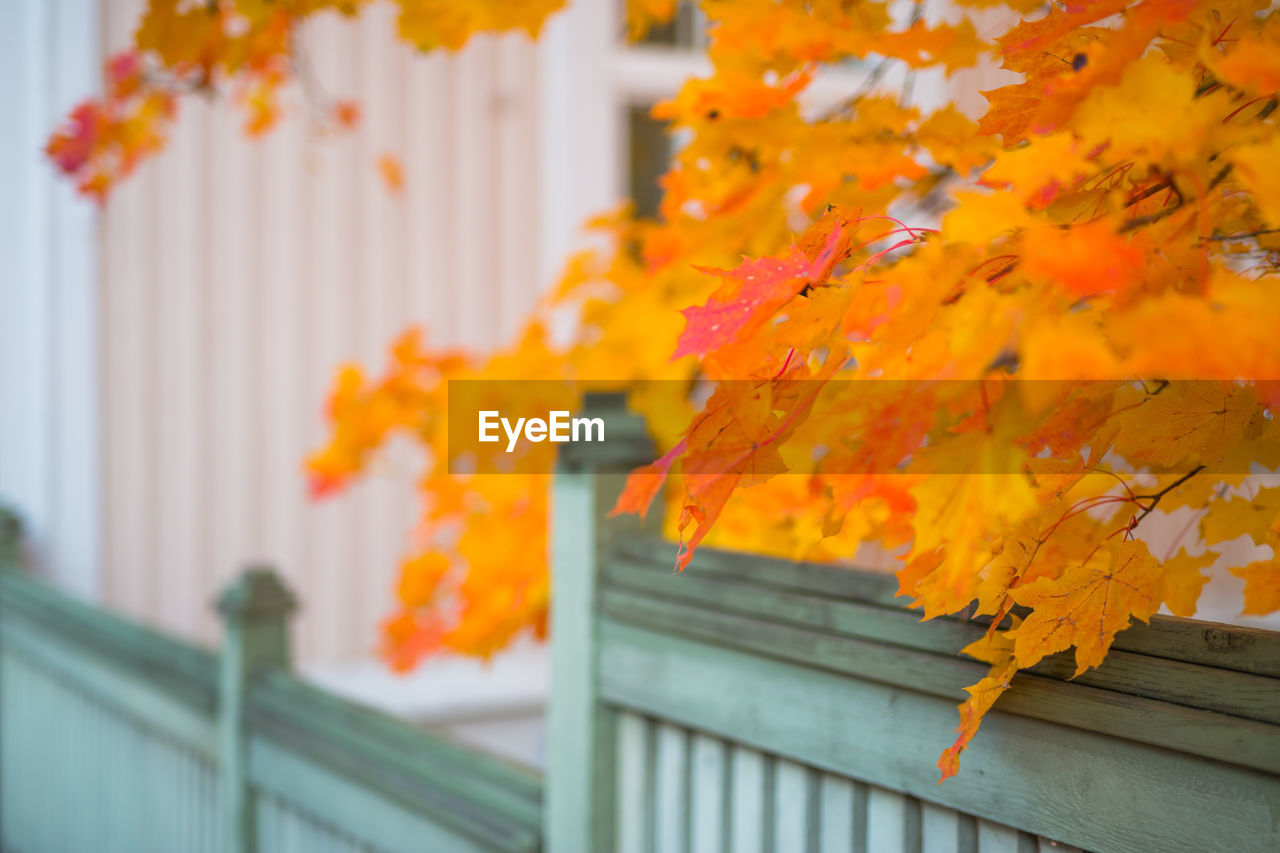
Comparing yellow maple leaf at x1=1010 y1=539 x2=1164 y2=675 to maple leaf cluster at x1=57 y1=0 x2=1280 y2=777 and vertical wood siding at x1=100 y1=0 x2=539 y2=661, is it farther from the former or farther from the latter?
vertical wood siding at x1=100 y1=0 x2=539 y2=661

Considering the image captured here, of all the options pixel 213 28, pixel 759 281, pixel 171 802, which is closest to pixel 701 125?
pixel 759 281

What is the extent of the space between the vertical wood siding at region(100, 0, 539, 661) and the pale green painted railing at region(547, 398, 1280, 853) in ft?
6.62

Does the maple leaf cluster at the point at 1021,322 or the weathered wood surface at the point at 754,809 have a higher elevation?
the maple leaf cluster at the point at 1021,322

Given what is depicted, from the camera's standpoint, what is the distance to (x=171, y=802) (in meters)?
1.75

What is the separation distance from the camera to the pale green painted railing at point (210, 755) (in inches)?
47.3

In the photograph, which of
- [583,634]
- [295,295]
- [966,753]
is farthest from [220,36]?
[295,295]

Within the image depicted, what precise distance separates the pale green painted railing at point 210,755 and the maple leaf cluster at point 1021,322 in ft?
2.01

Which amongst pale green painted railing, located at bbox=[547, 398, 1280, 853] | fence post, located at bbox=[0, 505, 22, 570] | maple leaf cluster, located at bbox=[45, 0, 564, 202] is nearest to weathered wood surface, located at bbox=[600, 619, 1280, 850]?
pale green painted railing, located at bbox=[547, 398, 1280, 853]

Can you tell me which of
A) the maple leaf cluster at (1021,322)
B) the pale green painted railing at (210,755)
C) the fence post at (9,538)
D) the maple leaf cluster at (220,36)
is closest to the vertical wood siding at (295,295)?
the fence post at (9,538)

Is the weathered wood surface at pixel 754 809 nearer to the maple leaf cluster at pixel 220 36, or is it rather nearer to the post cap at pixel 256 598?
the maple leaf cluster at pixel 220 36

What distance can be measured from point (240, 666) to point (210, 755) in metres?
0.21

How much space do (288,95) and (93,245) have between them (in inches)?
30.1

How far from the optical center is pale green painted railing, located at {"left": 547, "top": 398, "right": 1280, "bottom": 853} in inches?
22.7

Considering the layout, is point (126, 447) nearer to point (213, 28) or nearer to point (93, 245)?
point (93, 245)
